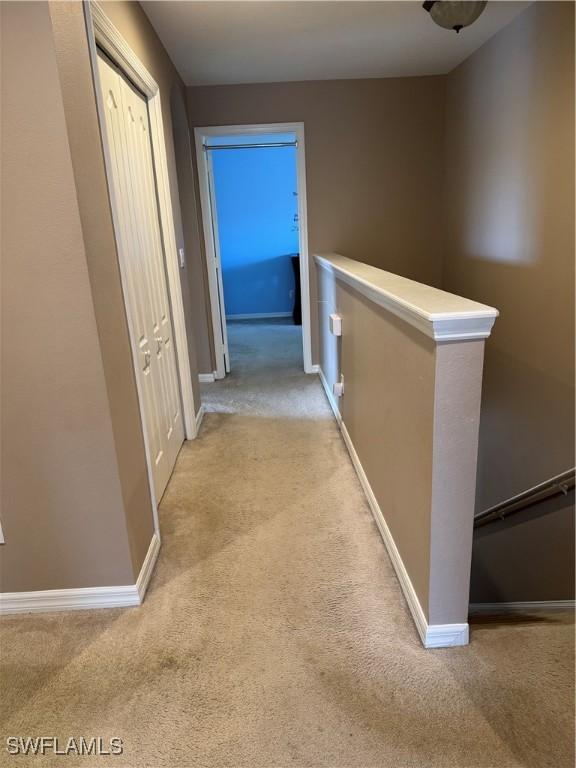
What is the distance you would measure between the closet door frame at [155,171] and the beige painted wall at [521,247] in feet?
6.55

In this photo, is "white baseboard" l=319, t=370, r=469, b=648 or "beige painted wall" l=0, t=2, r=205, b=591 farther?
"white baseboard" l=319, t=370, r=469, b=648

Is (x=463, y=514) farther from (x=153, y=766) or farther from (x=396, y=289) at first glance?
(x=153, y=766)

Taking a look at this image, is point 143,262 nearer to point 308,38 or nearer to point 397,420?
point 397,420

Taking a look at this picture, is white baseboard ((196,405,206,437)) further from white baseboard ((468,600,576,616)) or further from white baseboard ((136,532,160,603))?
white baseboard ((468,600,576,616))

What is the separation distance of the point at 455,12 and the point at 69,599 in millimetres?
2922

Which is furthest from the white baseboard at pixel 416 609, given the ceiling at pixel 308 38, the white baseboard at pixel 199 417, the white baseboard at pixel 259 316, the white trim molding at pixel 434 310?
the white baseboard at pixel 259 316

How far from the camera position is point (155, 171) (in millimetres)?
2717

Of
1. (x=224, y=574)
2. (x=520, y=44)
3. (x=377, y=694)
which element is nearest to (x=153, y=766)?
(x=377, y=694)

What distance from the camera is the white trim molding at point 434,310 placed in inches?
50.4

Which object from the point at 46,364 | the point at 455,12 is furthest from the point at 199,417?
the point at 455,12

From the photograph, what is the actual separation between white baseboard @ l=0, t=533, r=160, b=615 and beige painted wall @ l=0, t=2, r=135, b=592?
3 centimetres

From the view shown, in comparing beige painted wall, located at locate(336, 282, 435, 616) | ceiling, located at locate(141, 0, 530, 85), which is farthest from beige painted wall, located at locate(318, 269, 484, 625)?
ceiling, located at locate(141, 0, 530, 85)

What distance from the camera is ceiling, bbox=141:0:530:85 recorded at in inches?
100

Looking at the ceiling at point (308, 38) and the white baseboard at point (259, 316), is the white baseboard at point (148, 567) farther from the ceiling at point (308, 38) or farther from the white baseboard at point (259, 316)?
the white baseboard at point (259, 316)
